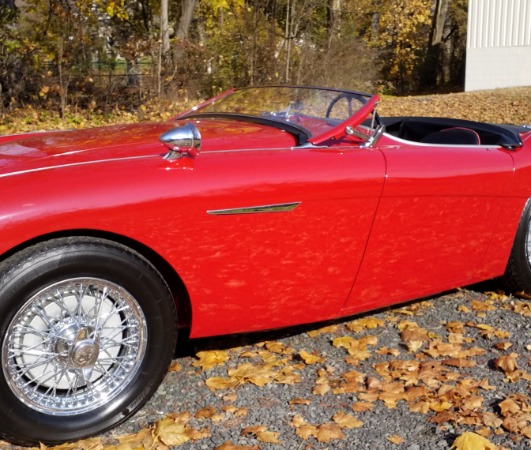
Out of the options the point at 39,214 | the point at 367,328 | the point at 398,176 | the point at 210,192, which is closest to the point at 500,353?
the point at 367,328

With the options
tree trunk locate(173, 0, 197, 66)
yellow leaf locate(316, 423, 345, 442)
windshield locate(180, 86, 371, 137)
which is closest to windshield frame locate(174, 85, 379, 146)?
windshield locate(180, 86, 371, 137)

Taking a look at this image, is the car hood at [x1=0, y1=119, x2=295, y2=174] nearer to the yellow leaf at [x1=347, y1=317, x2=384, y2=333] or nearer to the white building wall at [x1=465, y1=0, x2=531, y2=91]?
the yellow leaf at [x1=347, y1=317, x2=384, y2=333]

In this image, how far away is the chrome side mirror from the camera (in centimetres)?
298

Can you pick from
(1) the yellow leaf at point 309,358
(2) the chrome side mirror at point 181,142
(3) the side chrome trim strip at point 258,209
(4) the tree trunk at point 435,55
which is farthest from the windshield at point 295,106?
(4) the tree trunk at point 435,55

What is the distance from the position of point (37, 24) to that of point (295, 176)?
12875 millimetres

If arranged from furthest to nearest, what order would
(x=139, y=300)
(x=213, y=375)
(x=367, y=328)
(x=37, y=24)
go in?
(x=37, y=24)
(x=367, y=328)
(x=213, y=375)
(x=139, y=300)

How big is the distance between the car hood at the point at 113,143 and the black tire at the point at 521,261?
1.63m

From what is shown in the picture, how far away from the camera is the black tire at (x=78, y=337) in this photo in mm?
2643

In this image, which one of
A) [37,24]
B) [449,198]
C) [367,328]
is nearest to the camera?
[449,198]

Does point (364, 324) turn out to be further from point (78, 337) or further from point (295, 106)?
point (78, 337)

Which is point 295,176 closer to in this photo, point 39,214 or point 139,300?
point 139,300

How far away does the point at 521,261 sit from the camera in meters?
4.40

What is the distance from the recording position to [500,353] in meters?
3.75

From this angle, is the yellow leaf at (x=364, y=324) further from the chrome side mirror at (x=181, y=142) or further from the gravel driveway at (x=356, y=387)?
the chrome side mirror at (x=181, y=142)
